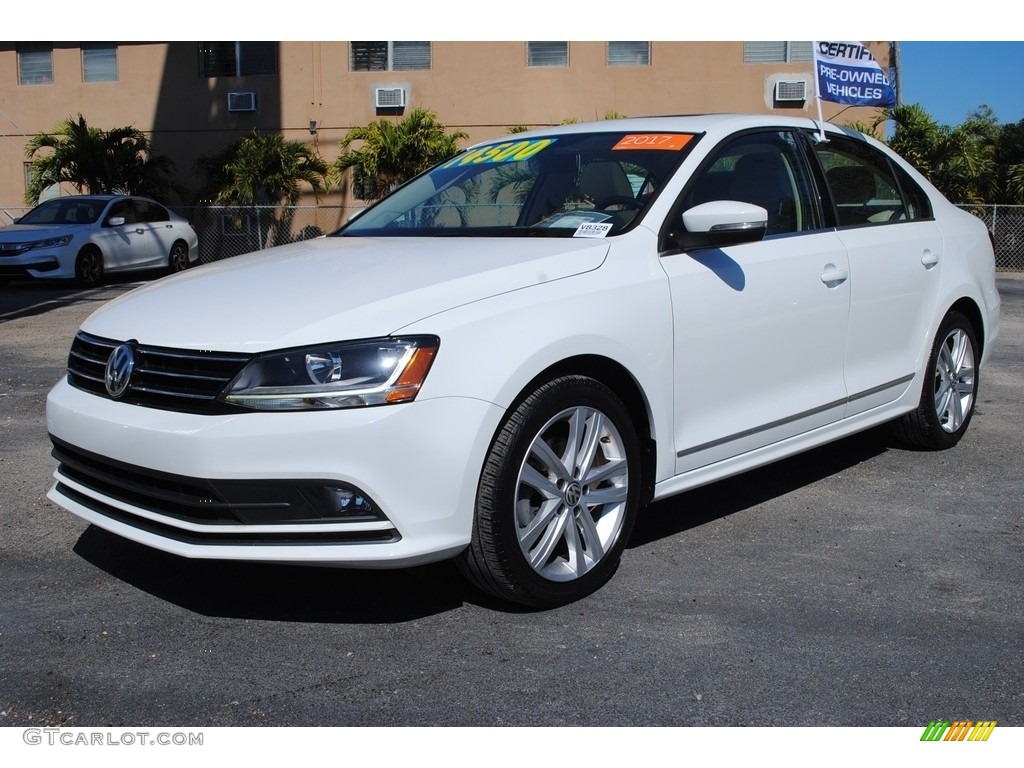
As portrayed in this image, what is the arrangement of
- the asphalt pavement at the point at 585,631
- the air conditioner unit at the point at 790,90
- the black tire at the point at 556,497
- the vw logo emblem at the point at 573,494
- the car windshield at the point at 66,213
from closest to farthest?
the asphalt pavement at the point at 585,631, the black tire at the point at 556,497, the vw logo emblem at the point at 573,494, the car windshield at the point at 66,213, the air conditioner unit at the point at 790,90

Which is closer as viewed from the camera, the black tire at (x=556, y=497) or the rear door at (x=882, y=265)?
the black tire at (x=556, y=497)

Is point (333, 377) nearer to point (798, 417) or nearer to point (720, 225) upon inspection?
point (720, 225)

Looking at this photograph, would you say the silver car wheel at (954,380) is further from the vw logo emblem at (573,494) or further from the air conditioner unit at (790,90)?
the air conditioner unit at (790,90)

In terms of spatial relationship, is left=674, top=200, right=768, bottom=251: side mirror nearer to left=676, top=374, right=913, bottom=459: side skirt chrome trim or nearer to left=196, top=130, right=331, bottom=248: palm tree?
left=676, top=374, right=913, bottom=459: side skirt chrome trim

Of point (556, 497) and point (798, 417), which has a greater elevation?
point (798, 417)

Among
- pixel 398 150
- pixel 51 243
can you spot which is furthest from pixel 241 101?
pixel 51 243

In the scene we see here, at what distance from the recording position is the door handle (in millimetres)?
4645

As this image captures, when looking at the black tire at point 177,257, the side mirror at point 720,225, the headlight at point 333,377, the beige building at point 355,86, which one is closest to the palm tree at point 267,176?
the beige building at point 355,86

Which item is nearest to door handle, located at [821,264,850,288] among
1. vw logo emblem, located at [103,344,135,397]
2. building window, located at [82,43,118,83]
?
vw logo emblem, located at [103,344,135,397]

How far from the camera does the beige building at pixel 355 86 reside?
21375 millimetres

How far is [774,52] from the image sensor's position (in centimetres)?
2122

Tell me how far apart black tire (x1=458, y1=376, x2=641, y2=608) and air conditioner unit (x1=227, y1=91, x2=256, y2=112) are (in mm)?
21173

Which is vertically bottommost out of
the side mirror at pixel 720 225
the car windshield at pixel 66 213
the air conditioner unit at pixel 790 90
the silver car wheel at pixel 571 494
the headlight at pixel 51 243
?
the silver car wheel at pixel 571 494

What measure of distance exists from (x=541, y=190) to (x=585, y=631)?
6.11ft
